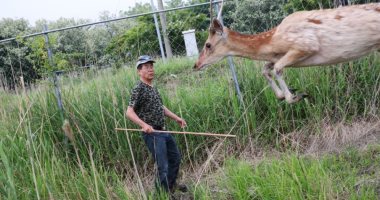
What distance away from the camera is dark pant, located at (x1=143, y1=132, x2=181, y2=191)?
5293mm

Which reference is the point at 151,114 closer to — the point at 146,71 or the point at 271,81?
the point at 146,71

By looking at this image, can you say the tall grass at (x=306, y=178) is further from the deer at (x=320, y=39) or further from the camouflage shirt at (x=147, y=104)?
the camouflage shirt at (x=147, y=104)

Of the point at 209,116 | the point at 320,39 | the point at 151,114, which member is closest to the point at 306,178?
the point at 320,39

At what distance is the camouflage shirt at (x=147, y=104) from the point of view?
528 centimetres

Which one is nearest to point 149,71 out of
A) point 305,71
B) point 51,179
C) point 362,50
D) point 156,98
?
point 156,98

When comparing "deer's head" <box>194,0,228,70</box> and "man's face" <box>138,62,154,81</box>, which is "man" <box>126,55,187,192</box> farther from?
"deer's head" <box>194,0,228,70</box>

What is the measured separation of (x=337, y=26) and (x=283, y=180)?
68.8 inches

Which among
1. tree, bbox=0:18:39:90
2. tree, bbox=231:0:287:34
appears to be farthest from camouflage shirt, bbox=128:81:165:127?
tree, bbox=231:0:287:34

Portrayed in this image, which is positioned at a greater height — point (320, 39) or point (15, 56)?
point (15, 56)

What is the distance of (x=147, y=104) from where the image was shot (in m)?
5.38

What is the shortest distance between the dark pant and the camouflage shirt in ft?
0.64

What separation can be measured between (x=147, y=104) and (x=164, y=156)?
647mm

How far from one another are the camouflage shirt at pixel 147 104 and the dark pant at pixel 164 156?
0.19 meters

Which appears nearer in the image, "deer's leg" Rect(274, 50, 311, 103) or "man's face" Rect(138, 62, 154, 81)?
"deer's leg" Rect(274, 50, 311, 103)
